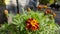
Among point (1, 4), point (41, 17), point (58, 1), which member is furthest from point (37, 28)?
point (58, 1)

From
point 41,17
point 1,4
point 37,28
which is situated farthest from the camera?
point 1,4

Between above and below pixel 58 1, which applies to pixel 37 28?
above

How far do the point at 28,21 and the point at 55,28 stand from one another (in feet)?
2.19

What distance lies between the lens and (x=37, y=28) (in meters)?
4.34

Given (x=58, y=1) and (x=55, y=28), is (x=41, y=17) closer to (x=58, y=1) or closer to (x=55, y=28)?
(x=55, y=28)

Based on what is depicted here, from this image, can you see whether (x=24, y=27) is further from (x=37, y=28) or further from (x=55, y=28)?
(x=55, y=28)

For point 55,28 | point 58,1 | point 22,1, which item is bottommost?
point 58,1

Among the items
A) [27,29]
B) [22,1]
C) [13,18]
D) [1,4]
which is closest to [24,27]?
[27,29]

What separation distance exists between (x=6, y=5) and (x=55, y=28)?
905 centimetres

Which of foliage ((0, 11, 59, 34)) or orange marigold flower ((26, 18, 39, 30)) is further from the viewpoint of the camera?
foliage ((0, 11, 59, 34))

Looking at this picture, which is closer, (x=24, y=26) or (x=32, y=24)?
(x=32, y=24)

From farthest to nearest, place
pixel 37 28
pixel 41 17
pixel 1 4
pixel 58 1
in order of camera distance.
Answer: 1. pixel 58 1
2. pixel 1 4
3. pixel 41 17
4. pixel 37 28

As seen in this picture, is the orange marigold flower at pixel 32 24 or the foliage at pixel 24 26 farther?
the foliage at pixel 24 26

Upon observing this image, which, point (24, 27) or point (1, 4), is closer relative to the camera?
point (24, 27)
